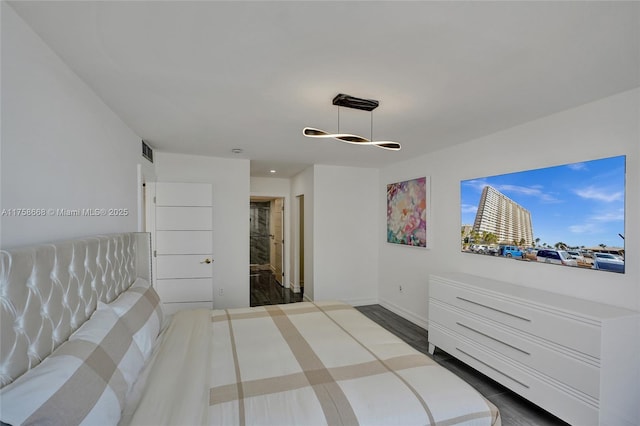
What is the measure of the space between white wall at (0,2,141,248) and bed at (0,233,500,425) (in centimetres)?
16

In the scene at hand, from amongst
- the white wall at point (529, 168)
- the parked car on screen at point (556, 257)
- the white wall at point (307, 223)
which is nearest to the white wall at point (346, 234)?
the white wall at point (307, 223)

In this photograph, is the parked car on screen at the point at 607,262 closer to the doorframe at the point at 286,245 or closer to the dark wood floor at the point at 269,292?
the dark wood floor at the point at 269,292

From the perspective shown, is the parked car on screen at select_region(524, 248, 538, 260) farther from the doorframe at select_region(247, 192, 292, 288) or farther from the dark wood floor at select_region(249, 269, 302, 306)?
the doorframe at select_region(247, 192, 292, 288)

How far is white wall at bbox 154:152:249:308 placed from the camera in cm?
422

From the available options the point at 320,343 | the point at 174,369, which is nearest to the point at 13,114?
the point at 174,369

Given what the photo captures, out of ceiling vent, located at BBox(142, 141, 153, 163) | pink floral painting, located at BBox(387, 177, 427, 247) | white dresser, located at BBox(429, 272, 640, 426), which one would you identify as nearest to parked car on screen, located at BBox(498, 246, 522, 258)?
white dresser, located at BBox(429, 272, 640, 426)

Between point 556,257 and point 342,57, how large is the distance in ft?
7.58

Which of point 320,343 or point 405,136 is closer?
point 320,343

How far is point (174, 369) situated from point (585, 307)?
2674 millimetres

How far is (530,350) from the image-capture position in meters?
2.15

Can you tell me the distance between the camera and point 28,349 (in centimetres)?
110

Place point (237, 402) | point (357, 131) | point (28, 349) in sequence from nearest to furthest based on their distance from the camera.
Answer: point (28, 349)
point (237, 402)
point (357, 131)

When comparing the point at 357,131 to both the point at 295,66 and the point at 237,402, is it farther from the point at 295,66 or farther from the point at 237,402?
the point at 237,402

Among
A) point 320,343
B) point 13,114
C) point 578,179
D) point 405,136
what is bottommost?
point 320,343
